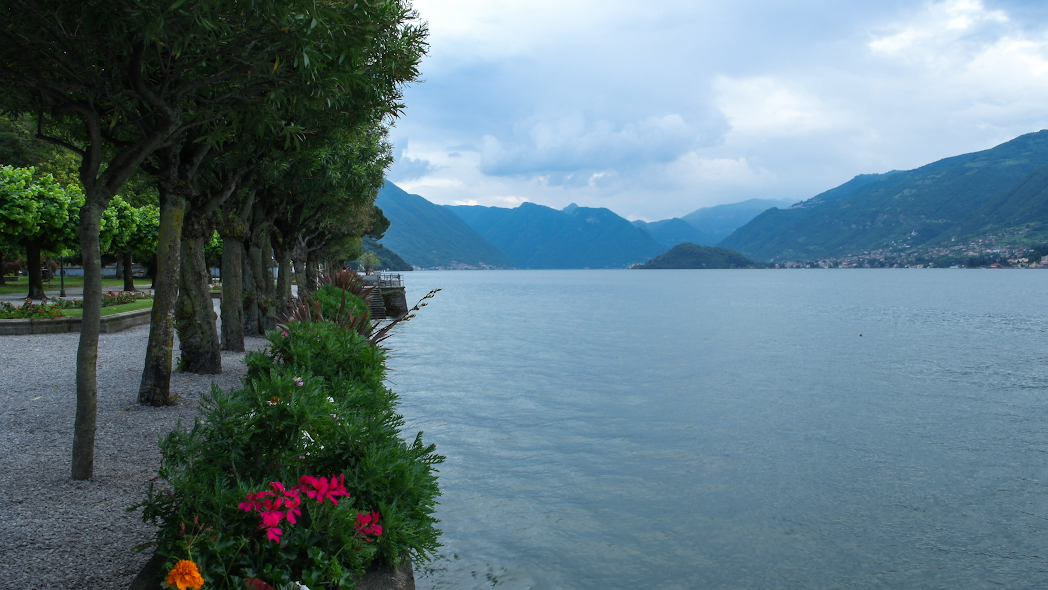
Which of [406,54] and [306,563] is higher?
→ [406,54]

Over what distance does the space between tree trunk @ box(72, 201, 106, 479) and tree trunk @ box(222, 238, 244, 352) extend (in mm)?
9092

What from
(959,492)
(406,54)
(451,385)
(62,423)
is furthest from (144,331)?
(959,492)

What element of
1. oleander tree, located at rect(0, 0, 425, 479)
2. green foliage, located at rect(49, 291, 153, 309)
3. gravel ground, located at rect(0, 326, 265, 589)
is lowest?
gravel ground, located at rect(0, 326, 265, 589)

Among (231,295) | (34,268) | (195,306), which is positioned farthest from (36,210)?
(195,306)

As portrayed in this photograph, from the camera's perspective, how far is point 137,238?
35.2m

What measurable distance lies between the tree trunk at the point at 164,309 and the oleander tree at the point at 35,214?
715 inches

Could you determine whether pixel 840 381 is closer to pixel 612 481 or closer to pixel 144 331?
pixel 612 481

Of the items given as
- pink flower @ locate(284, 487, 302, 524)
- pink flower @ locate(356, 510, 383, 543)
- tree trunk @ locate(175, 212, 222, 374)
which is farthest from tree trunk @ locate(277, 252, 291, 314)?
pink flower @ locate(284, 487, 302, 524)

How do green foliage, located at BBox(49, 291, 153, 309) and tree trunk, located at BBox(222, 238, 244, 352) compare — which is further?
green foliage, located at BBox(49, 291, 153, 309)

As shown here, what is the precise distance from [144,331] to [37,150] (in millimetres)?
26217

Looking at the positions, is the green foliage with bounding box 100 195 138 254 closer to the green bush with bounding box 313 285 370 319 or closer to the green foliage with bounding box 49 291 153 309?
the green foliage with bounding box 49 291 153 309

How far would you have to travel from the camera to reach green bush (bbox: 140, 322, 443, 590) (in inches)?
131

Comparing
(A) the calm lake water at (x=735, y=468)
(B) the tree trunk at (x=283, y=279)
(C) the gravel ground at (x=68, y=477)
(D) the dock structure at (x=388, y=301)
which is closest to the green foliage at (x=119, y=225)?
(B) the tree trunk at (x=283, y=279)

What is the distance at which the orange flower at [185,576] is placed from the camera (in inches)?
112
